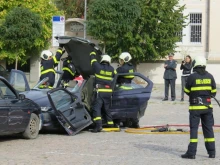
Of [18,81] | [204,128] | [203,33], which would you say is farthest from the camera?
[203,33]

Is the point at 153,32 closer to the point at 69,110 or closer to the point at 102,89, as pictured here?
the point at 102,89

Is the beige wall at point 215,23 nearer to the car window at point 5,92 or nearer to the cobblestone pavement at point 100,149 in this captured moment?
the cobblestone pavement at point 100,149

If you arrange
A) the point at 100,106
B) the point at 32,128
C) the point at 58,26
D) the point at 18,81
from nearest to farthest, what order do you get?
the point at 32,128 → the point at 100,106 → the point at 18,81 → the point at 58,26

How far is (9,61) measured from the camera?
35.9 m

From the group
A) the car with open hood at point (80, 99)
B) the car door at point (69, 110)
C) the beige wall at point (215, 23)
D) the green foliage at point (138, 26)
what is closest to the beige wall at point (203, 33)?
the beige wall at point (215, 23)

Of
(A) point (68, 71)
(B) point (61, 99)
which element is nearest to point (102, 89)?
(B) point (61, 99)

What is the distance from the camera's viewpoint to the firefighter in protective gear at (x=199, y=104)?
9.80 metres

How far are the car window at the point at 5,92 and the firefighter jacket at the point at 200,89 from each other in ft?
11.9

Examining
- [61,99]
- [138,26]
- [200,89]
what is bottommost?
[61,99]

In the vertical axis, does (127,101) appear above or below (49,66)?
below

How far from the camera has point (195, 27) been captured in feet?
131

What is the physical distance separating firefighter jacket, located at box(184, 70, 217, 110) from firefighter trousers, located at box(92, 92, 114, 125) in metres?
3.70

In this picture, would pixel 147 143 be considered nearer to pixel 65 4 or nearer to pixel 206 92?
pixel 206 92

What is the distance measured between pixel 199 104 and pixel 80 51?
206 inches
